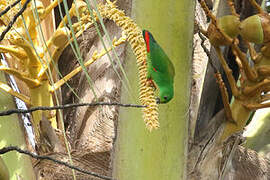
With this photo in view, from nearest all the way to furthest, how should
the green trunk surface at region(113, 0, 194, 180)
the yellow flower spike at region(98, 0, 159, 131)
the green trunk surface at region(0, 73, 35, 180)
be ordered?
the yellow flower spike at region(98, 0, 159, 131), the green trunk surface at region(113, 0, 194, 180), the green trunk surface at region(0, 73, 35, 180)

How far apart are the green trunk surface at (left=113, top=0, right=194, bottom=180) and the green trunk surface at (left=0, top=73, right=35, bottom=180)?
0.26 metres

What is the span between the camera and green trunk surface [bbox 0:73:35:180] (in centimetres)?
118

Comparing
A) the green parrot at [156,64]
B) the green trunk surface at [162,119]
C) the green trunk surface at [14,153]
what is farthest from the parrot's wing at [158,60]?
the green trunk surface at [14,153]

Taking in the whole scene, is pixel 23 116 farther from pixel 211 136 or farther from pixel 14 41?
pixel 211 136

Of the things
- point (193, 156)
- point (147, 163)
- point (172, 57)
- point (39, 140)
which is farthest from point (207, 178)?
point (39, 140)

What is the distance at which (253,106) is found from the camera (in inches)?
46.5

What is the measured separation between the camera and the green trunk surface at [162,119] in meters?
1.04

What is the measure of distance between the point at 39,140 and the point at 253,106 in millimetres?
595

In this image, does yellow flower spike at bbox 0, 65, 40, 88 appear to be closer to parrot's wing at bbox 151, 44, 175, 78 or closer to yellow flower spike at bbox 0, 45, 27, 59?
yellow flower spike at bbox 0, 45, 27, 59

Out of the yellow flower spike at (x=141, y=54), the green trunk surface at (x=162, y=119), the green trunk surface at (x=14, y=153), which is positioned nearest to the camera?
the yellow flower spike at (x=141, y=54)

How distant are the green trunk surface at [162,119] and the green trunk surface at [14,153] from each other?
0.26m

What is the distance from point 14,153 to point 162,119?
0.43m

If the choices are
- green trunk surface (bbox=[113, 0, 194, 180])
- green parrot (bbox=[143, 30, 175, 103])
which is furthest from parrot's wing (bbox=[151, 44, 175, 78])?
green trunk surface (bbox=[113, 0, 194, 180])

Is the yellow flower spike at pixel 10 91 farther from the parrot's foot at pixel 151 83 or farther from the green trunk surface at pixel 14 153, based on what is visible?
the parrot's foot at pixel 151 83
